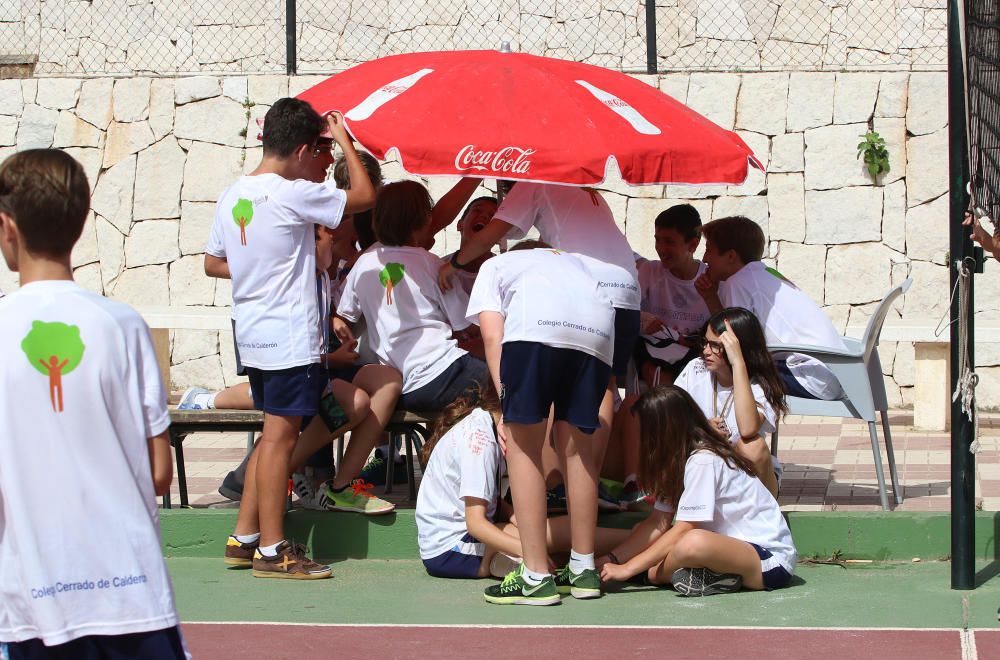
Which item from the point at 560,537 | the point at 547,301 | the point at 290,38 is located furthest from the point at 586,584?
the point at 290,38

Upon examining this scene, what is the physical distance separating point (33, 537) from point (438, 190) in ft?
30.2

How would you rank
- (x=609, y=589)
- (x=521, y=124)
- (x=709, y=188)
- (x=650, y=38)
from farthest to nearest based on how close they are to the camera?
(x=650, y=38) < (x=709, y=188) < (x=521, y=124) < (x=609, y=589)

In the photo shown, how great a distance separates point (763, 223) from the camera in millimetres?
11578

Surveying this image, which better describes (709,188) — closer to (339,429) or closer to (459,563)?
(339,429)

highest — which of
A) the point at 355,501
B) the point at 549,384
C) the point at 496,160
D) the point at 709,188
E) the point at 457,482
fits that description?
the point at 709,188

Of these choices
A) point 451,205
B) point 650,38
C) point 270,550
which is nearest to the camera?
point 270,550

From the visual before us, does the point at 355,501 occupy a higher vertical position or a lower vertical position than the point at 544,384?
lower

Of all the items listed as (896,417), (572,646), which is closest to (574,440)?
(572,646)

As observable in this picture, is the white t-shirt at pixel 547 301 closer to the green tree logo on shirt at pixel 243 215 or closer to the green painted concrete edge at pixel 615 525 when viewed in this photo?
the green tree logo on shirt at pixel 243 215

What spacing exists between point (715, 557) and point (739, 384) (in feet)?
3.09

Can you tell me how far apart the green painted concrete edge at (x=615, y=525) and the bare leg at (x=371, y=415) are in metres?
0.20

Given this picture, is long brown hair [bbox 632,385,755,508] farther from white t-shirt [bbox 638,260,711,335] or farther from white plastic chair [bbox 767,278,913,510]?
white t-shirt [bbox 638,260,711,335]

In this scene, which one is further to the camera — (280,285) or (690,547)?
(280,285)

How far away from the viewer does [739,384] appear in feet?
19.7
